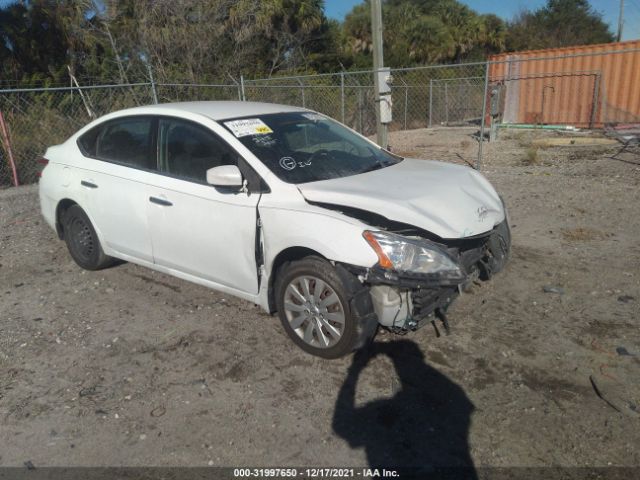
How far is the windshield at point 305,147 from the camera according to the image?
149 inches

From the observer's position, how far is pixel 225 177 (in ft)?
11.5

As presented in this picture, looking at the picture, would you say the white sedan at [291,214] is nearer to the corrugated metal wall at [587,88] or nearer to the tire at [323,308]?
the tire at [323,308]

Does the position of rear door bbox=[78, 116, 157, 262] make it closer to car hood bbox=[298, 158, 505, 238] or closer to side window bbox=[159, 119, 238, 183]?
side window bbox=[159, 119, 238, 183]

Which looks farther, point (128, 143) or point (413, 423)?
point (128, 143)

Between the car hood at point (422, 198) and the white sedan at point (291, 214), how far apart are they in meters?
0.01

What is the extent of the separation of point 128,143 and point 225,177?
1.49 meters

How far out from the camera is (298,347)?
12.0 ft

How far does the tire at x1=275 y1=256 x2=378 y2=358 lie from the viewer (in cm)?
324

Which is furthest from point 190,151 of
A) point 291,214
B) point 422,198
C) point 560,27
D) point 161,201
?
point 560,27

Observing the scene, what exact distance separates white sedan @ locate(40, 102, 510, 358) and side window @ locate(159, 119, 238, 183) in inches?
0.4

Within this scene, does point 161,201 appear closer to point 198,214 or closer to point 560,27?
point 198,214

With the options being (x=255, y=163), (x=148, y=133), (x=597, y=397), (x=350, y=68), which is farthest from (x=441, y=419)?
(x=350, y=68)

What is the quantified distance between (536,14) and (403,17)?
67.2 feet

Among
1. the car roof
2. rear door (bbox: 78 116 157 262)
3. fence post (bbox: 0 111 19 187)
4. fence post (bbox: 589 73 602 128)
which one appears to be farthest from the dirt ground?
fence post (bbox: 589 73 602 128)
